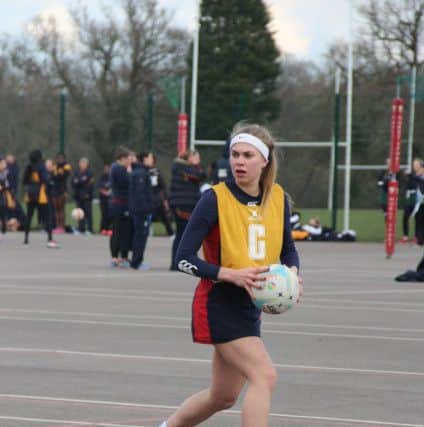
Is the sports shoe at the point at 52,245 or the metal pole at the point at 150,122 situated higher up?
the metal pole at the point at 150,122

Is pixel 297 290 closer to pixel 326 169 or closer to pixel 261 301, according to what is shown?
pixel 261 301

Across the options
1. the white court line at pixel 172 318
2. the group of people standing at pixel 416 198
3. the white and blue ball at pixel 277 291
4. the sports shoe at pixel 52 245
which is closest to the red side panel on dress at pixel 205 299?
the white and blue ball at pixel 277 291

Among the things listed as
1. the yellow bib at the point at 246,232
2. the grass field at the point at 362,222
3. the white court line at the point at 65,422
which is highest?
the yellow bib at the point at 246,232

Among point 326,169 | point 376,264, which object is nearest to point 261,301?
point 376,264

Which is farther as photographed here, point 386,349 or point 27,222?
point 27,222

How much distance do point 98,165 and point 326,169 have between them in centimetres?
834

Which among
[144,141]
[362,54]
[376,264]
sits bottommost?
[376,264]

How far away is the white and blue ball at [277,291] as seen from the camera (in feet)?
20.8

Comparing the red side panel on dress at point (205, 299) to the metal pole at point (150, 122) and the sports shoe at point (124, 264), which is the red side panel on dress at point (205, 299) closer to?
the sports shoe at point (124, 264)

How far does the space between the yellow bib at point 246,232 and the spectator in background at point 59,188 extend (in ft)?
89.5

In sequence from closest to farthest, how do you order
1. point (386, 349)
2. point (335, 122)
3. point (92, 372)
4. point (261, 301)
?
point (261, 301)
point (92, 372)
point (386, 349)
point (335, 122)

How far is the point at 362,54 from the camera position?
5597 cm

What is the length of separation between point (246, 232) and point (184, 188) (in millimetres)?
13632

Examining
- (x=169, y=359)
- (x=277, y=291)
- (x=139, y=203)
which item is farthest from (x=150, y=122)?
(x=277, y=291)
